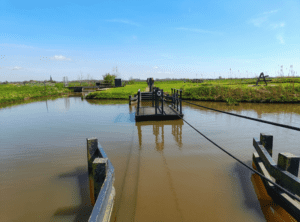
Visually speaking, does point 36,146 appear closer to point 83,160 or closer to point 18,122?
point 83,160

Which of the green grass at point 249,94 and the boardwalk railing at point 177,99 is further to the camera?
the green grass at point 249,94

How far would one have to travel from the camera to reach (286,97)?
752 inches

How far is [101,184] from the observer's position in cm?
309

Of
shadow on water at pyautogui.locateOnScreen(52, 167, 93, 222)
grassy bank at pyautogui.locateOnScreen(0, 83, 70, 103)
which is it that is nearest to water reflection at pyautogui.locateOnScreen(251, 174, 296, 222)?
shadow on water at pyautogui.locateOnScreen(52, 167, 93, 222)

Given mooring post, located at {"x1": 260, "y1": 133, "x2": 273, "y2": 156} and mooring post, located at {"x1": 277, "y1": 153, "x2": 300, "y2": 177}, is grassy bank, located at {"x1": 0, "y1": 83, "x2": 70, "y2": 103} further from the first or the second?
mooring post, located at {"x1": 277, "y1": 153, "x2": 300, "y2": 177}

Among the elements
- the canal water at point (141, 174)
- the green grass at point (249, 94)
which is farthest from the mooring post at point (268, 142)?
the green grass at point (249, 94)

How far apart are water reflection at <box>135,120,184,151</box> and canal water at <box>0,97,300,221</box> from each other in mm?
44

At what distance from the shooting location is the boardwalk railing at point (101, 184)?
86.2 inches

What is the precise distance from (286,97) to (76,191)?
71.6 ft

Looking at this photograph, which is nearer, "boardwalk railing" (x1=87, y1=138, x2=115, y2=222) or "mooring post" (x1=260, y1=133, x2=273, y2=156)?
"boardwalk railing" (x1=87, y1=138, x2=115, y2=222)

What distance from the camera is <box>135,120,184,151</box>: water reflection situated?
7.60 meters

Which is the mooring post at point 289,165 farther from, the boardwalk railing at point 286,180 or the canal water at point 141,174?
the canal water at point 141,174

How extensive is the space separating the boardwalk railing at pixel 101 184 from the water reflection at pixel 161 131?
11.1ft

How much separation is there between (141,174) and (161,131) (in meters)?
4.39
